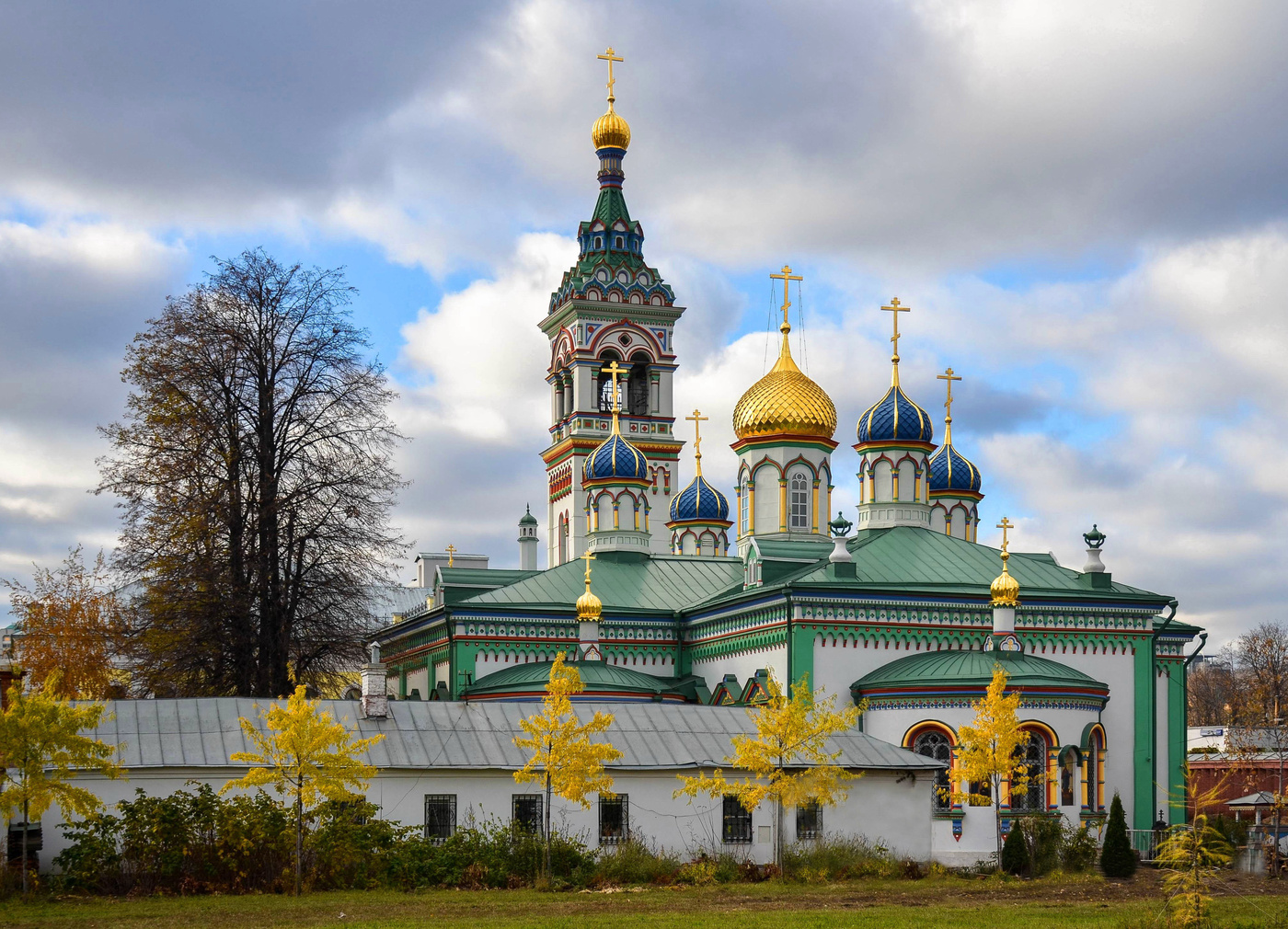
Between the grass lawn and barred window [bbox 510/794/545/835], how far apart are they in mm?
2945

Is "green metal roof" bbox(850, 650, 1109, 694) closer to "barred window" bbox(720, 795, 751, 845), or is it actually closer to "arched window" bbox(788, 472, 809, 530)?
"barred window" bbox(720, 795, 751, 845)

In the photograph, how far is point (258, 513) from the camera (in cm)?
3216

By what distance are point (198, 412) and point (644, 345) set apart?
3102cm

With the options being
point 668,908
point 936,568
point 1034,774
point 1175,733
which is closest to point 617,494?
point 936,568

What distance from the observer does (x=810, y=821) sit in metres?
27.5

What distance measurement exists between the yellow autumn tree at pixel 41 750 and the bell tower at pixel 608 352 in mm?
37366

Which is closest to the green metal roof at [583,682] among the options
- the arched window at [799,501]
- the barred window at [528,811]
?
the arched window at [799,501]

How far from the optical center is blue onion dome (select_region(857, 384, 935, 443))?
134ft

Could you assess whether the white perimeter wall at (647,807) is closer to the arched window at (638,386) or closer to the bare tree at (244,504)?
the bare tree at (244,504)

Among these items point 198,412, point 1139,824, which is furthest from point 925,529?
point 198,412

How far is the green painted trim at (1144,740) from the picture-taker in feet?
112

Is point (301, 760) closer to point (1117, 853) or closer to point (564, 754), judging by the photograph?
point (564, 754)

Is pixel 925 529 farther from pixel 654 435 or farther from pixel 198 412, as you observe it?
pixel 654 435

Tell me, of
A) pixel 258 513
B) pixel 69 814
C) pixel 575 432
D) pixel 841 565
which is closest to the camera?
pixel 69 814
